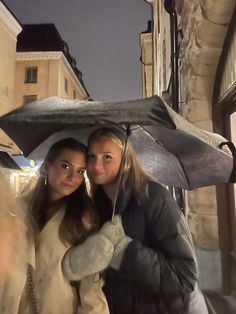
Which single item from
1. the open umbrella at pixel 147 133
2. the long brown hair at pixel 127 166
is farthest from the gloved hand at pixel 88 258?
the open umbrella at pixel 147 133

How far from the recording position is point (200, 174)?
270cm

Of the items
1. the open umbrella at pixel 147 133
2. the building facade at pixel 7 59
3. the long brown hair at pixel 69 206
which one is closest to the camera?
the open umbrella at pixel 147 133

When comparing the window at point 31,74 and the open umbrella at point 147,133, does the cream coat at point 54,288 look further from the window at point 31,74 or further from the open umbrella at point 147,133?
the window at point 31,74

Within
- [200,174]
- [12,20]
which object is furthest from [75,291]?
[12,20]

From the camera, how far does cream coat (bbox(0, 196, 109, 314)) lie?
1911 millimetres

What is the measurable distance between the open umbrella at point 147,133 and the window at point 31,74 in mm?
26303

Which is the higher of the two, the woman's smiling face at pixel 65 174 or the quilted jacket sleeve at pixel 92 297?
the woman's smiling face at pixel 65 174

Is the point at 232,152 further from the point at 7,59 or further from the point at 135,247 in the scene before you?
the point at 7,59

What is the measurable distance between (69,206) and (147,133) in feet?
2.83

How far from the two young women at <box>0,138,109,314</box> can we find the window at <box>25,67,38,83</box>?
2680cm

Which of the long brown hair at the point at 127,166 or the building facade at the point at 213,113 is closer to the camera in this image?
the long brown hair at the point at 127,166

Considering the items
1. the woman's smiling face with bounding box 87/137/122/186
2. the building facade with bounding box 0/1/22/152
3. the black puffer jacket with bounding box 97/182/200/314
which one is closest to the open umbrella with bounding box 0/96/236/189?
the woman's smiling face with bounding box 87/137/122/186

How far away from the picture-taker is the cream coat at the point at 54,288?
1.91m

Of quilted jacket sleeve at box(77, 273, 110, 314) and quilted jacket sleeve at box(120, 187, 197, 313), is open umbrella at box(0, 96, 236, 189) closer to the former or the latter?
quilted jacket sleeve at box(120, 187, 197, 313)
